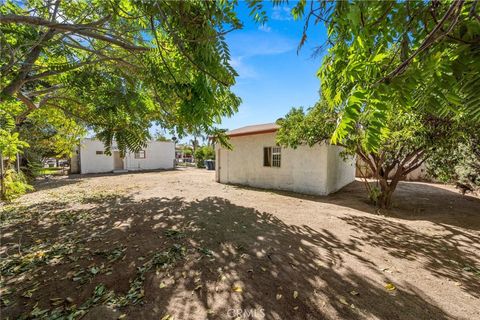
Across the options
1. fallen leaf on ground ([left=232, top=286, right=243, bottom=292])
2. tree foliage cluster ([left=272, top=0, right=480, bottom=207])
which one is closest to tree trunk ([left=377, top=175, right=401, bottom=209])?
fallen leaf on ground ([left=232, top=286, right=243, bottom=292])

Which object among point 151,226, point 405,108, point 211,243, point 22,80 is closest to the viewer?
point 405,108

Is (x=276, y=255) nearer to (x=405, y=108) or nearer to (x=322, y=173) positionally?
(x=405, y=108)

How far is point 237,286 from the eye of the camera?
2.89 meters

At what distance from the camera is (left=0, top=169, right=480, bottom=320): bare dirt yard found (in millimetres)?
2537

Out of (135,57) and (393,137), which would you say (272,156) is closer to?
(393,137)

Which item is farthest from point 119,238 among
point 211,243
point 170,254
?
point 211,243

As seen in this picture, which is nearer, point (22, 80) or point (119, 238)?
point (22, 80)

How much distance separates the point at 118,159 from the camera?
24.1 m

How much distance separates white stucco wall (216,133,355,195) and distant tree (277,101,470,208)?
1906mm

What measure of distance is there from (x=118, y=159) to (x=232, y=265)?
25359mm

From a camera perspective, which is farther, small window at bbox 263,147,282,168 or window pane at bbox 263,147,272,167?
window pane at bbox 263,147,272,167

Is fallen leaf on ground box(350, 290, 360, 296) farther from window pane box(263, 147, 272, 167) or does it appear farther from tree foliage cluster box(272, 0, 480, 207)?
window pane box(263, 147, 272, 167)

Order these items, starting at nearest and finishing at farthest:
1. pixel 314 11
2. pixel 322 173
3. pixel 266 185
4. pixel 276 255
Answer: pixel 314 11 < pixel 276 255 < pixel 322 173 < pixel 266 185

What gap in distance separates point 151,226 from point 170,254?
1783 mm
